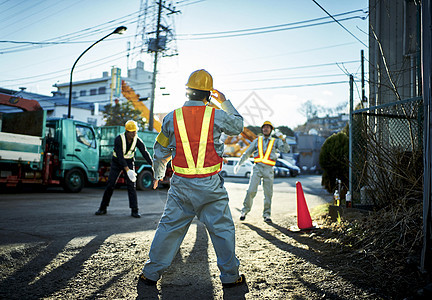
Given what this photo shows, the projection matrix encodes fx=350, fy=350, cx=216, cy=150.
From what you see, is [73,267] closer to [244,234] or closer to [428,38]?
[244,234]

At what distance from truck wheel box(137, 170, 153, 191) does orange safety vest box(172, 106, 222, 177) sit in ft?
37.3

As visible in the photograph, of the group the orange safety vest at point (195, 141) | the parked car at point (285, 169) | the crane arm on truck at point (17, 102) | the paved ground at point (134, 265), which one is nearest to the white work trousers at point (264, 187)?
the paved ground at point (134, 265)

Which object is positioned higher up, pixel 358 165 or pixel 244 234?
pixel 358 165

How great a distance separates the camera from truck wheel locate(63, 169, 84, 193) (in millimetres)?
12115

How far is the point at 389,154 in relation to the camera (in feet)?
15.4

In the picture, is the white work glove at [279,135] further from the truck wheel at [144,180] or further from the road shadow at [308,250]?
the truck wheel at [144,180]

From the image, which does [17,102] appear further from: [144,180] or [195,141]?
[195,141]

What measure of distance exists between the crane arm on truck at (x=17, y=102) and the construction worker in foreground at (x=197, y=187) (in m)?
10.2

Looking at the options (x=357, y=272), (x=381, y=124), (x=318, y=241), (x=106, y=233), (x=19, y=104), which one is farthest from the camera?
(x=19, y=104)

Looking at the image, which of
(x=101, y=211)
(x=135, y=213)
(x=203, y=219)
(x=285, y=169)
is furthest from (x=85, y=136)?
(x=285, y=169)

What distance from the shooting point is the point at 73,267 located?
3502 millimetres

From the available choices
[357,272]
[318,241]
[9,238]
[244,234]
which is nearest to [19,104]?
[9,238]

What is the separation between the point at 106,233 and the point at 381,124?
4586 mm

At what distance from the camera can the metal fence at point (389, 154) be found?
14.4 ft
